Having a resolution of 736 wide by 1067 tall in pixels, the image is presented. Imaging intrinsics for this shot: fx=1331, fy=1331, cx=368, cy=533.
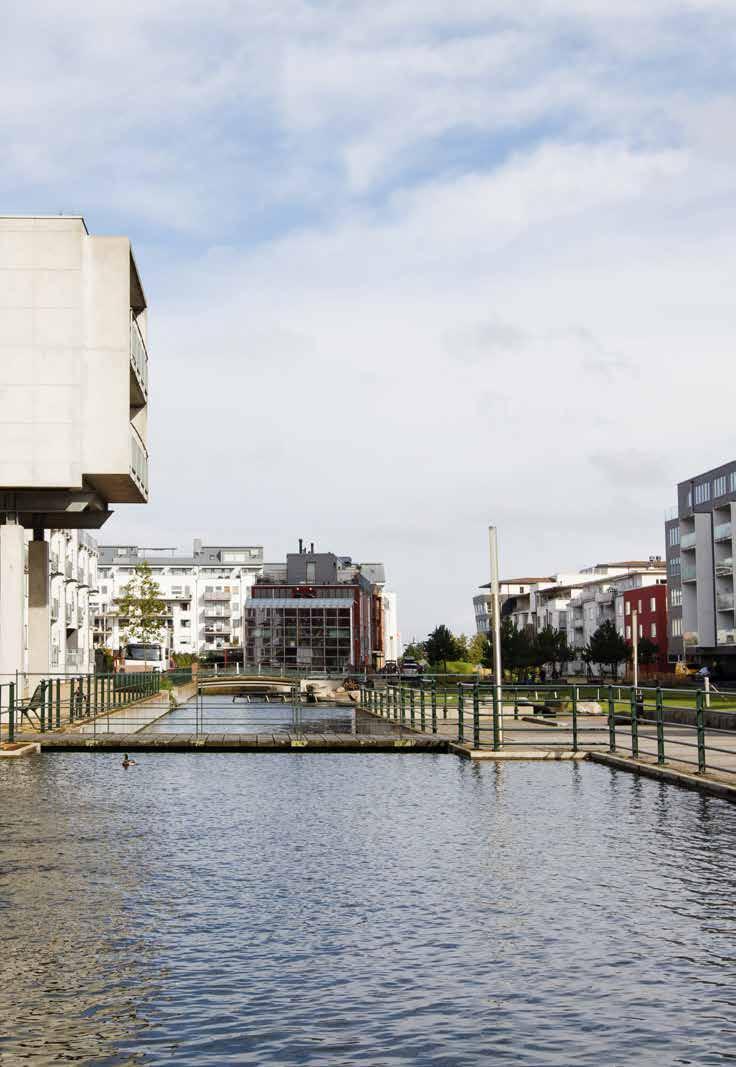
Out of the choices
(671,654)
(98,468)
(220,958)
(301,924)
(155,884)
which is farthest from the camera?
(671,654)

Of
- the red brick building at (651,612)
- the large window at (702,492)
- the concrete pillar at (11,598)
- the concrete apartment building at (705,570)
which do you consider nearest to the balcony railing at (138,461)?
the concrete pillar at (11,598)

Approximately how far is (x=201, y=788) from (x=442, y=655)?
10998 cm

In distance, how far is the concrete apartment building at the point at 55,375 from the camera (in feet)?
129

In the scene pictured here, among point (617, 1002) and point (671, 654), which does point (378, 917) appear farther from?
point (671, 654)

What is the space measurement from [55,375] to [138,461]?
5265 millimetres

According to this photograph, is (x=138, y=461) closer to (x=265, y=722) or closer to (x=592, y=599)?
(x=265, y=722)

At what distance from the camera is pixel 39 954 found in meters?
9.52

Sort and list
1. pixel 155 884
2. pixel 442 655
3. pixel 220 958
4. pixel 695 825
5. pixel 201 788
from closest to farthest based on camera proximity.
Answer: pixel 220 958 → pixel 155 884 → pixel 695 825 → pixel 201 788 → pixel 442 655

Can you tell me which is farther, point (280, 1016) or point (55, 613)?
point (55, 613)

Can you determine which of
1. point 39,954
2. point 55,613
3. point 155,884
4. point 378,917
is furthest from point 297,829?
point 55,613

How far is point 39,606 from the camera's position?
4603cm

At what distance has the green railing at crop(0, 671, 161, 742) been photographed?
33.4 metres

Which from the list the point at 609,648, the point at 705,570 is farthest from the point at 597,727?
the point at 609,648

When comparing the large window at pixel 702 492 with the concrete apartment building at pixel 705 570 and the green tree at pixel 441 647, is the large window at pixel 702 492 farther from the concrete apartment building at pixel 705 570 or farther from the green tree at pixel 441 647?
the green tree at pixel 441 647
